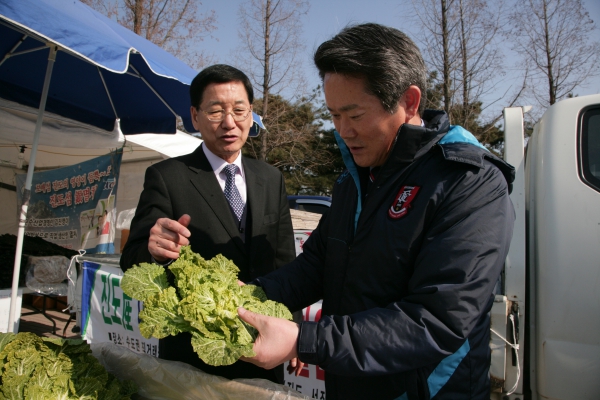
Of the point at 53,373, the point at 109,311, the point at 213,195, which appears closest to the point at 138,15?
the point at 109,311

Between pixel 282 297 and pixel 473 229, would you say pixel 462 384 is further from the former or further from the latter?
pixel 282 297

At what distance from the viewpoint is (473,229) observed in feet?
4.07

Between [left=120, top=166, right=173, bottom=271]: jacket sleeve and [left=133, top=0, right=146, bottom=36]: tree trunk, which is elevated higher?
[left=133, top=0, right=146, bottom=36]: tree trunk

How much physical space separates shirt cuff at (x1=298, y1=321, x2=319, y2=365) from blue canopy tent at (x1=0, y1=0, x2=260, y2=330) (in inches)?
100

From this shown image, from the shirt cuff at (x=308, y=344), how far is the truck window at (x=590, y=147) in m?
1.97

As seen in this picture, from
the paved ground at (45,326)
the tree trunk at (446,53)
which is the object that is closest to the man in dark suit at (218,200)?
the paved ground at (45,326)

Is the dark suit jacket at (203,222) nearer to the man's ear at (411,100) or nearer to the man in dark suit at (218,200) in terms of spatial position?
the man in dark suit at (218,200)

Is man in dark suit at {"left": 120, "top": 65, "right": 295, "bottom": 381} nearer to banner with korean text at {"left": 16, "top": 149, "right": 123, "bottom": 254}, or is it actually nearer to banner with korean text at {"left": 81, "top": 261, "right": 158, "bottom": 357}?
banner with korean text at {"left": 81, "top": 261, "right": 158, "bottom": 357}

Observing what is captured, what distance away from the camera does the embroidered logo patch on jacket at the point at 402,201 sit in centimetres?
137

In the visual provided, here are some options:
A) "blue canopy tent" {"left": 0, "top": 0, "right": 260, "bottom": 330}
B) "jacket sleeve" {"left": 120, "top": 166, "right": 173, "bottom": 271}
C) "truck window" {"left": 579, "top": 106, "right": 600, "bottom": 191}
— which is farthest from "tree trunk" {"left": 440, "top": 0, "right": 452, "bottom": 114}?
"jacket sleeve" {"left": 120, "top": 166, "right": 173, "bottom": 271}

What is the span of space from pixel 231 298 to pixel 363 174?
0.70 metres

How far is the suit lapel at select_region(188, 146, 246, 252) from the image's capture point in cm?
216

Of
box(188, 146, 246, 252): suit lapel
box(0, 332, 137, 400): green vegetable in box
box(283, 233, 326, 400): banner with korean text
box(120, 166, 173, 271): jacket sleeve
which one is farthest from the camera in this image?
box(283, 233, 326, 400): banner with korean text

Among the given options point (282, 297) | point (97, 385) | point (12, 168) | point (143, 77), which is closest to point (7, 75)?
point (143, 77)
